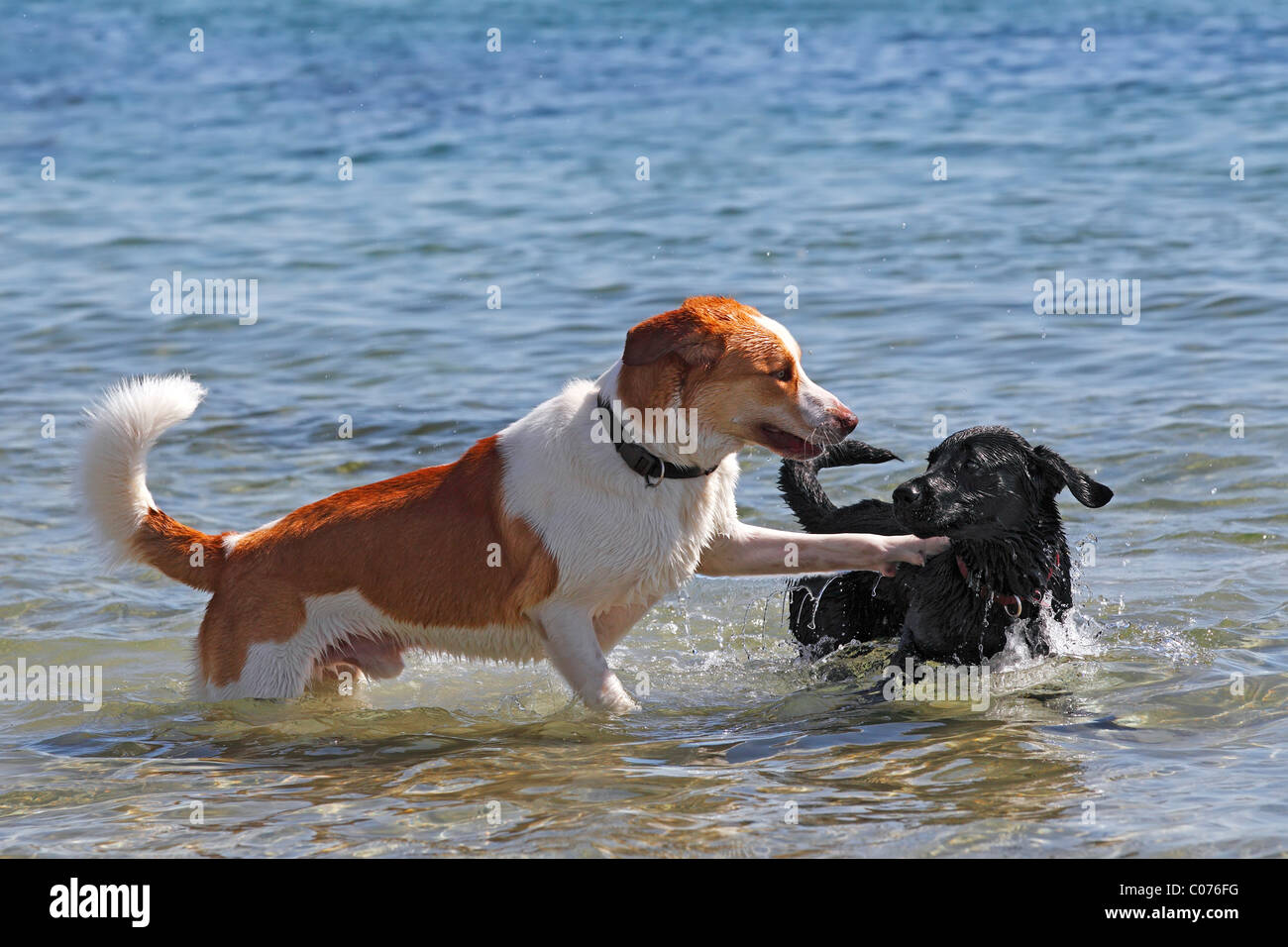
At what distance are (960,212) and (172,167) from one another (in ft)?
32.0

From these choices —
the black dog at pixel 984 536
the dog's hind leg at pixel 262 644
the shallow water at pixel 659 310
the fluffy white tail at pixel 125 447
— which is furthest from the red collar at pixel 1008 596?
the fluffy white tail at pixel 125 447

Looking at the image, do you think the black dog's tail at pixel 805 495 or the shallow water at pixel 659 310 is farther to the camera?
the black dog's tail at pixel 805 495

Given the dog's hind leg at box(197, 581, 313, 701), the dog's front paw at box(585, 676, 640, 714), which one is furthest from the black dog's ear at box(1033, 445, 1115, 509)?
the dog's hind leg at box(197, 581, 313, 701)

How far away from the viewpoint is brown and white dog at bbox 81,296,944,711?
5047 mm

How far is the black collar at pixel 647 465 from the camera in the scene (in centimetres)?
500

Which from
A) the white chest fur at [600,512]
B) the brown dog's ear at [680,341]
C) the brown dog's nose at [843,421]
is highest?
the brown dog's ear at [680,341]

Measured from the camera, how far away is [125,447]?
206 inches

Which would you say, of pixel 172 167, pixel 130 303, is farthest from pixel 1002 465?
pixel 172 167

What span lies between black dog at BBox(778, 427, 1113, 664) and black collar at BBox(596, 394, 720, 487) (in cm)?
69

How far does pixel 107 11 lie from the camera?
3297 cm

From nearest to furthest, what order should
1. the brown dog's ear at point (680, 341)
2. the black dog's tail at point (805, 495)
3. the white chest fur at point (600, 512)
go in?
the brown dog's ear at point (680, 341)
the white chest fur at point (600, 512)
the black dog's tail at point (805, 495)

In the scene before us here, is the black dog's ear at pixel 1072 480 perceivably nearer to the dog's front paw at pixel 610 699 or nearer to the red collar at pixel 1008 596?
the red collar at pixel 1008 596

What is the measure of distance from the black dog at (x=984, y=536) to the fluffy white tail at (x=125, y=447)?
2298 millimetres
